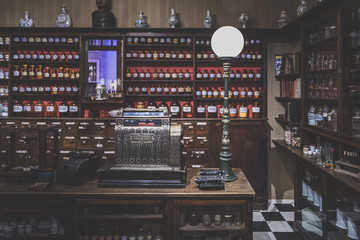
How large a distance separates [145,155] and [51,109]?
280 cm

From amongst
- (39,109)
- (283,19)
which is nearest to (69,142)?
(39,109)

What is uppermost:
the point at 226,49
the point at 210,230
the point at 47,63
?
the point at 47,63

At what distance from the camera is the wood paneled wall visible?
15.1ft

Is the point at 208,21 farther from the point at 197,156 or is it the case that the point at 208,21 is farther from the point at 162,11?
the point at 197,156

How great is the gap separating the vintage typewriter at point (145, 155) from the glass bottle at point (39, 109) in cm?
266

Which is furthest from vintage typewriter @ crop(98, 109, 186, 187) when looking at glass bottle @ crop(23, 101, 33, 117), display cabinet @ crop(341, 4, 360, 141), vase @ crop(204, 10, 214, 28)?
glass bottle @ crop(23, 101, 33, 117)

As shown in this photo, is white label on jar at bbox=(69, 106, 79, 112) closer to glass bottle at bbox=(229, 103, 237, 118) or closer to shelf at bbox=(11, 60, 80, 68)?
shelf at bbox=(11, 60, 80, 68)

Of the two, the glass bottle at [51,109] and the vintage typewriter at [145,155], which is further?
the glass bottle at [51,109]

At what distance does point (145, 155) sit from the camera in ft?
7.40

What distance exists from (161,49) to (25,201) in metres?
3.08

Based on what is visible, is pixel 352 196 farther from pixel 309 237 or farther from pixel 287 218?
pixel 287 218

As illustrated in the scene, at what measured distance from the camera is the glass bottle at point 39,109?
14.6ft

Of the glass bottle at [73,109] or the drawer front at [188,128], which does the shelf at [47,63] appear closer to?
the glass bottle at [73,109]

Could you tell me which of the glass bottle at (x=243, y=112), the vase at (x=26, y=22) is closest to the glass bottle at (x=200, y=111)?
the glass bottle at (x=243, y=112)
